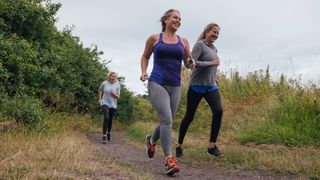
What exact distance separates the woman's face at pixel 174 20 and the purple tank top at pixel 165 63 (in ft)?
0.79

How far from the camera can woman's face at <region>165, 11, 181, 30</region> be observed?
206 inches

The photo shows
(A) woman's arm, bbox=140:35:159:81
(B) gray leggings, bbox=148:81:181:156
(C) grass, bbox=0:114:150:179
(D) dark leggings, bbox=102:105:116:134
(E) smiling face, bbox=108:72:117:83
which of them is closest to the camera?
(C) grass, bbox=0:114:150:179

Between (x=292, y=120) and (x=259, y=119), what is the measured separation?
2.75 feet

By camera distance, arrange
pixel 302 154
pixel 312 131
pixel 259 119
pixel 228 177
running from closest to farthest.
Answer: pixel 228 177
pixel 302 154
pixel 312 131
pixel 259 119

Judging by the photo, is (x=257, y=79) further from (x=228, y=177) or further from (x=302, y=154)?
(x=228, y=177)

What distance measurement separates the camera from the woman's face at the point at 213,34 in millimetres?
6246

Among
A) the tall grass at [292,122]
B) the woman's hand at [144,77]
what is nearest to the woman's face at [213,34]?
the woman's hand at [144,77]

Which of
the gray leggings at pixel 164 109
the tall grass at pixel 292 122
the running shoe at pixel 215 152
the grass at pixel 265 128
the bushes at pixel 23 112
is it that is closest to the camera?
the gray leggings at pixel 164 109

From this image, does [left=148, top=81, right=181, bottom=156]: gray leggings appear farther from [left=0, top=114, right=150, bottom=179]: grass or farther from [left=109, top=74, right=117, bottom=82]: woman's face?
[left=109, top=74, right=117, bottom=82]: woman's face

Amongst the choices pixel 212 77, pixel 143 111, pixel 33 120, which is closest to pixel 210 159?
pixel 212 77

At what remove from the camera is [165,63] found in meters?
5.10

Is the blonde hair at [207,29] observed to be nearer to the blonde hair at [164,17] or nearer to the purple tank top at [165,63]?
the blonde hair at [164,17]

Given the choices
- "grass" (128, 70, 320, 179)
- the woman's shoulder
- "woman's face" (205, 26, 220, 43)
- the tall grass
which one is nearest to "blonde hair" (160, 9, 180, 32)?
the woman's shoulder

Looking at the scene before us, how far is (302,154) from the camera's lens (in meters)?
5.64
